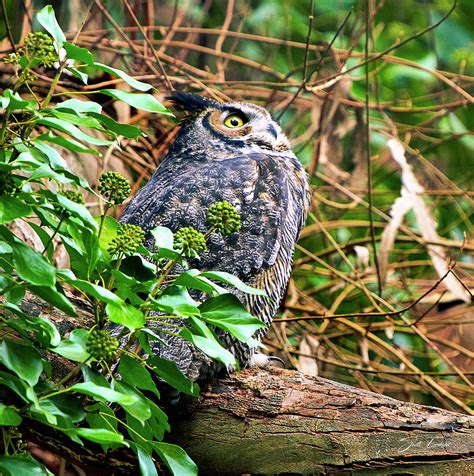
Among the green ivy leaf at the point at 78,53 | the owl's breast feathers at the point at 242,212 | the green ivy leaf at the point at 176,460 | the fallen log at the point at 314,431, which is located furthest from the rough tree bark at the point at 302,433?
the green ivy leaf at the point at 78,53

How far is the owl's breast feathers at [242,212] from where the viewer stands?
2.21 meters

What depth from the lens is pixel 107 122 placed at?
128 centimetres

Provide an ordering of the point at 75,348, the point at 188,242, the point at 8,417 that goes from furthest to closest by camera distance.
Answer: the point at 188,242 < the point at 75,348 < the point at 8,417

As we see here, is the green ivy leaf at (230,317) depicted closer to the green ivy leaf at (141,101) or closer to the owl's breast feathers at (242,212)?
the green ivy leaf at (141,101)

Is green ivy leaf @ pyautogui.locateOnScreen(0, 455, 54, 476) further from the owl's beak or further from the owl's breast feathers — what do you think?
the owl's beak

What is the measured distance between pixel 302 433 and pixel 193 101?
138 centimetres

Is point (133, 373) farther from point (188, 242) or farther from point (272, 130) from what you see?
point (272, 130)

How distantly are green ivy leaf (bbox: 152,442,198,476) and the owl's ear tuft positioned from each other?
5.30 ft

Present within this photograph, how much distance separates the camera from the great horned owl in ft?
7.21

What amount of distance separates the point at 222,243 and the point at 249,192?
21cm

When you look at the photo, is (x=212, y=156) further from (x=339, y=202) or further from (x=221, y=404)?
(x=339, y=202)

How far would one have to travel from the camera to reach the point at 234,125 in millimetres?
2676

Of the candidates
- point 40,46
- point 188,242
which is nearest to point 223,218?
point 188,242

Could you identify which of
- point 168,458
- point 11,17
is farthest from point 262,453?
point 11,17
